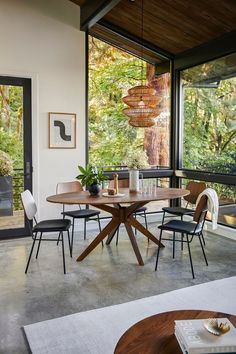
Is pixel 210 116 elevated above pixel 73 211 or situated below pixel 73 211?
above

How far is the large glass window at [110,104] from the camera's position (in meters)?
5.45

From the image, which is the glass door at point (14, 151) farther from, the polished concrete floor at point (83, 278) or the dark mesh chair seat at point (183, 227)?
the dark mesh chair seat at point (183, 227)

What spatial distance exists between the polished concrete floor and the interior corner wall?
3.75 feet

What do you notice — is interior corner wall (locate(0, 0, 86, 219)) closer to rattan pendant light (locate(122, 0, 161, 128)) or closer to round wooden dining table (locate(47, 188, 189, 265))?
round wooden dining table (locate(47, 188, 189, 265))

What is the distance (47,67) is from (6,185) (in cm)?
183

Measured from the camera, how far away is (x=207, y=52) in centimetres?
521

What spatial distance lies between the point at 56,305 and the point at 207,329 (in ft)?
5.42

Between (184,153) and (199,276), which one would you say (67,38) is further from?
(199,276)

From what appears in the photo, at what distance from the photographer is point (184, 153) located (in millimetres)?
5996

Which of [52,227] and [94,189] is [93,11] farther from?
[52,227]

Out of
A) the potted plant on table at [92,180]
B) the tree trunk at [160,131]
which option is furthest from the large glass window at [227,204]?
the potted plant on table at [92,180]

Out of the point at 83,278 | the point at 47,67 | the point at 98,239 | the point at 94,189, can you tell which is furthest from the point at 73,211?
the point at 47,67

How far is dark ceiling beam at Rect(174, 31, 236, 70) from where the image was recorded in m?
4.78

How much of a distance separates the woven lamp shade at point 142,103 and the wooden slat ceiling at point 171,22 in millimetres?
1615
